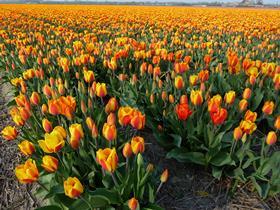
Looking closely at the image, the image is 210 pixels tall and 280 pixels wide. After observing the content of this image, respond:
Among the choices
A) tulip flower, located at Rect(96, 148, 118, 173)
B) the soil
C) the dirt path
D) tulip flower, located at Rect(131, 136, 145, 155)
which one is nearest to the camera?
tulip flower, located at Rect(96, 148, 118, 173)

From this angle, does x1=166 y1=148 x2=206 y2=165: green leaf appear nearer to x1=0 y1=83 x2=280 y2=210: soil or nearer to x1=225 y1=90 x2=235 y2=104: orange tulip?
x1=0 y1=83 x2=280 y2=210: soil

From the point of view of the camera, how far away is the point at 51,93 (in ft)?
9.85

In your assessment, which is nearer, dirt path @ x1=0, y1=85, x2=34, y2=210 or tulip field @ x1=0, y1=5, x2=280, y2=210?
tulip field @ x1=0, y1=5, x2=280, y2=210

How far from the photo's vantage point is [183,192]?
8.72 feet

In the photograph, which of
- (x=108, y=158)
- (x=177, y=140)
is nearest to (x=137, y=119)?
(x=108, y=158)

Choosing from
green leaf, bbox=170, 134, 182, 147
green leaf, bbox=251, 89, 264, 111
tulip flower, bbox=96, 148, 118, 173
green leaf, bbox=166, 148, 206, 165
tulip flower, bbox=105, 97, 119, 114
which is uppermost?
tulip flower, bbox=105, 97, 119, 114

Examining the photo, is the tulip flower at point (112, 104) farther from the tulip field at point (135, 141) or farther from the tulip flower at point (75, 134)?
the tulip flower at point (75, 134)

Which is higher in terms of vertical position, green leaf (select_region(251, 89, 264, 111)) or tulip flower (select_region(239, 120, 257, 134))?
tulip flower (select_region(239, 120, 257, 134))

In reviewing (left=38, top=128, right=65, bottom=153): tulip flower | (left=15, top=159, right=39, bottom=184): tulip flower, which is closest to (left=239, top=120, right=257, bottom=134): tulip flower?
(left=38, top=128, right=65, bottom=153): tulip flower

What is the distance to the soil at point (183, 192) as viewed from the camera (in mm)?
2508

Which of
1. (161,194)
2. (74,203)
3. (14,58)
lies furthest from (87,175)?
(14,58)

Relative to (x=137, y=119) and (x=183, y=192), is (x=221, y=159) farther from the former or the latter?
(x=137, y=119)

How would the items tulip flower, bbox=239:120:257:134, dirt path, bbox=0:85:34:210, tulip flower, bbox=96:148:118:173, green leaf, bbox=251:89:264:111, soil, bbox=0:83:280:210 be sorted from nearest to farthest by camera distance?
tulip flower, bbox=96:148:118:173, tulip flower, bbox=239:120:257:134, soil, bbox=0:83:280:210, dirt path, bbox=0:85:34:210, green leaf, bbox=251:89:264:111

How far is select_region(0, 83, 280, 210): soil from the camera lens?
251cm
